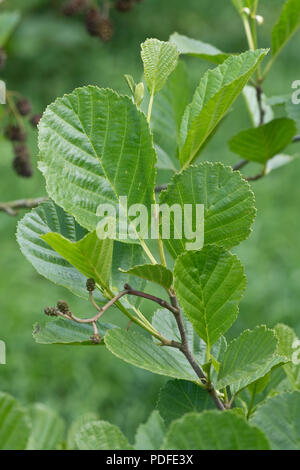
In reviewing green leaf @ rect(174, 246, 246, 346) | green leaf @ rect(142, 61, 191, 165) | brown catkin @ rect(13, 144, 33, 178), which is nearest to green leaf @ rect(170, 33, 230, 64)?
green leaf @ rect(142, 61, 191, 165)

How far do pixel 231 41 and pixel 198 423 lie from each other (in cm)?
402

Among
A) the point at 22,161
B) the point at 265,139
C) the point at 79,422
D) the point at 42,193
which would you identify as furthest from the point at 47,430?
the point at 42,193

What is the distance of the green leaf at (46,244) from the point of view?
525 mm

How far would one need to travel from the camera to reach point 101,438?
43 cm

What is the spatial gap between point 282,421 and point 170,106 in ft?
1.79

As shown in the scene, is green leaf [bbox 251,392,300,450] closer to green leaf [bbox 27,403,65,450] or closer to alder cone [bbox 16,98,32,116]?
green leaf [bbox 27,403,65,450]

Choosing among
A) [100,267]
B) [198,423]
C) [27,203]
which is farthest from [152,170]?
[27,203]

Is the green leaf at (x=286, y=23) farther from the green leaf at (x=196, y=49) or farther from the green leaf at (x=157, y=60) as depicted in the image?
the green leaf at (x=157, y=60)

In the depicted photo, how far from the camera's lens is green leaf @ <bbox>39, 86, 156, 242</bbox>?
50cm

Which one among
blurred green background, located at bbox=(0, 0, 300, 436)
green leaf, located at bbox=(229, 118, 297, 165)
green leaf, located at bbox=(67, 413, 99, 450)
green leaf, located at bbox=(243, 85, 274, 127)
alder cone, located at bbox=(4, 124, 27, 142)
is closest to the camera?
green leaf, located at bbox=(67, 413, 99, 450)

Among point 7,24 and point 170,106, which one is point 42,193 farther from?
point 170,106

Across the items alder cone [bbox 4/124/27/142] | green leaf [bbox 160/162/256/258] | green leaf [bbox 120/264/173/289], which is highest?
green leaf [bbox 160/162/256/258]

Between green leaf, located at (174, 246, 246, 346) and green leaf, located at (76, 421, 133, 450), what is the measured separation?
0.10 m

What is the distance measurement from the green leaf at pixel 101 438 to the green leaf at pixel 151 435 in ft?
0.18
